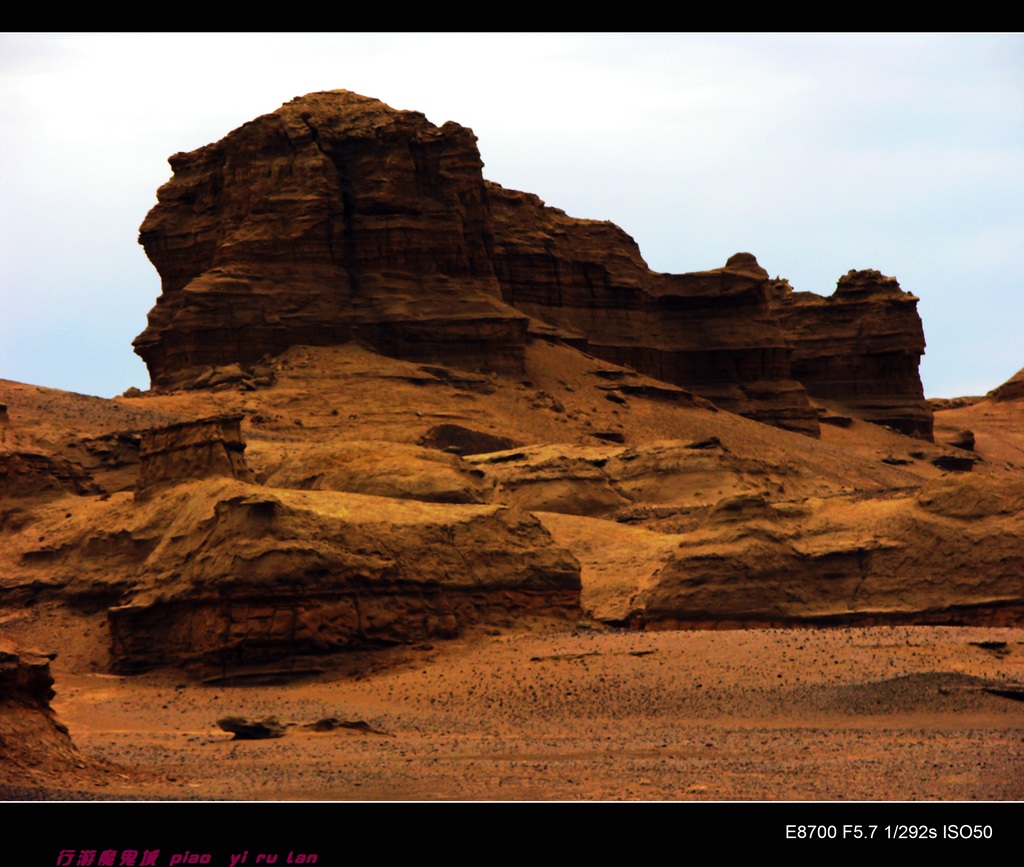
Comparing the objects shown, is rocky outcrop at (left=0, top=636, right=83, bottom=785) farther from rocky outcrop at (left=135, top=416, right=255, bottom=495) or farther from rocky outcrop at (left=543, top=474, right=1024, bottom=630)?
rocky outcrop at (left=135, top=416, right=255, bottom=495)

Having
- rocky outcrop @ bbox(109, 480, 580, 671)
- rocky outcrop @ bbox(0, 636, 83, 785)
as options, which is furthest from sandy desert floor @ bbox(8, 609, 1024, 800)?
rocky outcrop @ bbox(109, 480, 580, 671)

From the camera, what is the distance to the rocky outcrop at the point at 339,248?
58.7m

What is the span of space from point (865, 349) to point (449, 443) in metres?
39.5

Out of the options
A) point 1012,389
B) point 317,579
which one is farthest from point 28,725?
point 1012,389

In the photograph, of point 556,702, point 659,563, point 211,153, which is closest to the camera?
point 556,702

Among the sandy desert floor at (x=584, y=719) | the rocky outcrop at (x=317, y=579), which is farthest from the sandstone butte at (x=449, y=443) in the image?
the sandy desert floor at (x=584, y=719)

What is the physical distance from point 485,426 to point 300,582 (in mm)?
30720

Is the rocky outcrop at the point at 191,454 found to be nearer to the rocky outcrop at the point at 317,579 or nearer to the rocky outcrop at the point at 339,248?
the rocky outcrop at the point at 317,579

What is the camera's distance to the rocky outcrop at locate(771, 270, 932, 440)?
274 feet

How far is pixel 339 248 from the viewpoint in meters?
60.1

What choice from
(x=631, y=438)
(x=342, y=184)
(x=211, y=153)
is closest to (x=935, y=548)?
(x=631, y=438)

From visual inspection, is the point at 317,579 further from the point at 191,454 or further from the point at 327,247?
the point at 327,247

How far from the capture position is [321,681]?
73.2 feet
